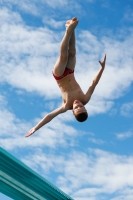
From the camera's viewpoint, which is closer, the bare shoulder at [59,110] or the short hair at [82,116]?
the short hair at [82,116]

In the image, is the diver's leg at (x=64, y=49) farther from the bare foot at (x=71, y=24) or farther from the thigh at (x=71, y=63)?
the thigh at (x=71, y=63)

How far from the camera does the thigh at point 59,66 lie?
643 cm

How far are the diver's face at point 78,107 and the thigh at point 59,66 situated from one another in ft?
2.27

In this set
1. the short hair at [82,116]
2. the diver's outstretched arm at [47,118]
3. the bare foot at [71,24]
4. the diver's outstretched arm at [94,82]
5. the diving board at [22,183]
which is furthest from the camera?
the diver's outstretched arm at [47,118]

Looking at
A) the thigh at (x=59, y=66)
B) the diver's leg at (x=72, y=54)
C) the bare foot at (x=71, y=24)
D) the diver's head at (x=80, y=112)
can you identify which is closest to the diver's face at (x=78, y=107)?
the diver's head at (x=80, y=112)

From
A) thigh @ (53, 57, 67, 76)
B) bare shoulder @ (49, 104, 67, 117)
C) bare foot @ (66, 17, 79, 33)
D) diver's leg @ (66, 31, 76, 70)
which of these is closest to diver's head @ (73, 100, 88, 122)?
bare shoulder @ (49, 104, 67, 117)

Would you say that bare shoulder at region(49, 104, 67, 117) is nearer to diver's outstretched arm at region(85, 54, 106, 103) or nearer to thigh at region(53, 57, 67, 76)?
diver's outstretched arm at region(85, 54, 106, 103)

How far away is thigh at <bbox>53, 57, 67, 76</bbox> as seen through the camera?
6426 mm

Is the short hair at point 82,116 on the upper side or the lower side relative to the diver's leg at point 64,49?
lower

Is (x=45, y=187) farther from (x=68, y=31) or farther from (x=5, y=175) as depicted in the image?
(x=68, y=31)

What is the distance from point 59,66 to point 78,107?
0.96 metres

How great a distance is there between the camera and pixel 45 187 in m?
5.51

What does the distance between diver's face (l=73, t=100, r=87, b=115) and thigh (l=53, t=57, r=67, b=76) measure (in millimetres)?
693

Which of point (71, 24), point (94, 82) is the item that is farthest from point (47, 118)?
point (71, 24)
